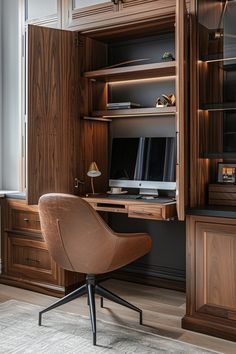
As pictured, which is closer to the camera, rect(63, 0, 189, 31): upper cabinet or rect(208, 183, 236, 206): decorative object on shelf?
rect(208, 183, 236, 206): decorative object on shelf

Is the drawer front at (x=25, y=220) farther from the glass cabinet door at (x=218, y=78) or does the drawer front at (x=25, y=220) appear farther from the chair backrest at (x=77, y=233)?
the glass cabinet door at (x=218, y=78)

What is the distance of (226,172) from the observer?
10.1 ft

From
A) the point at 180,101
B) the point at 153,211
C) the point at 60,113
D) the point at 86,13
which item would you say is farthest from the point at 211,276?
the point at 86,13

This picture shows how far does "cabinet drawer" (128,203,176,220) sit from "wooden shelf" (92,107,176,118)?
2.47 feet

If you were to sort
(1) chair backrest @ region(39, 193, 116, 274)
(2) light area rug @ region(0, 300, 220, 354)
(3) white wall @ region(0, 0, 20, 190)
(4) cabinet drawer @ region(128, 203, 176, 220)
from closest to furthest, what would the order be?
1. (2) light area rug @ region(0, 300, 220, 354)
2. (1) chair backrest @ region(39, 193, 116, 274)
3. (4) cabinet drawer @ region(128, 203, 176, 220)
4. (3) white wall @ region(0, 0, 20, 190)

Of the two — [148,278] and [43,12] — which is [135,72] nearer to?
[43,12]

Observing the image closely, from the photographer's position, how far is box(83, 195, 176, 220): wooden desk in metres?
2.93

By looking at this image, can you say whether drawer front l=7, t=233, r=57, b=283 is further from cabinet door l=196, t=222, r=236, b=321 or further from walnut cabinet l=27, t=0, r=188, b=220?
cabinet door l=196, t=222, r=236, b=321

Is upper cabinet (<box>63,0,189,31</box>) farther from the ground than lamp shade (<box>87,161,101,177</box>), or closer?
farther from the ground

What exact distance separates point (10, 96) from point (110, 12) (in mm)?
1387

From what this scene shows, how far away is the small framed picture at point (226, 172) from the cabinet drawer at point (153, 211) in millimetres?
400

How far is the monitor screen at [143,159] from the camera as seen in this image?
11.3 feet

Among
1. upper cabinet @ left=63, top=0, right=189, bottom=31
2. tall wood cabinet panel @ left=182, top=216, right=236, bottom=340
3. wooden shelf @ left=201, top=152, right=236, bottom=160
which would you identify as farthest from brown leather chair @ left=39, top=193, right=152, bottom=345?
upper cabinet @ left=63, top=0, right=189, bottom=31

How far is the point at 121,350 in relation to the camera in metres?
2.45
